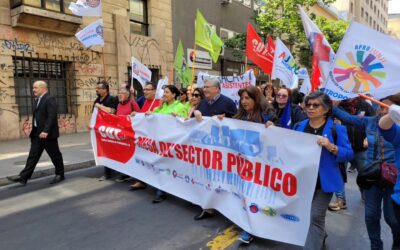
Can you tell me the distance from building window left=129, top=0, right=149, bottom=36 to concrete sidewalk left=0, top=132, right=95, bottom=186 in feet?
21.0

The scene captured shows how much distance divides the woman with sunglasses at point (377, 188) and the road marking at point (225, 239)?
1351 mm

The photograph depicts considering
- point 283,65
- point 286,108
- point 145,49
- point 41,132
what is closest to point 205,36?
point 283,65

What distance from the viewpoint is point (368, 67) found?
2.68m

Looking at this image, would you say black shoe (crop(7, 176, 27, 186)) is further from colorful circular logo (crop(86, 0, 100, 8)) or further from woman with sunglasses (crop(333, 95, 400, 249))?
colorful circular logo (crop(86, 0, 100, 8))

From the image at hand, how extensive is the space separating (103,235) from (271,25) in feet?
58.0

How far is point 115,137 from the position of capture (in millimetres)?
5961

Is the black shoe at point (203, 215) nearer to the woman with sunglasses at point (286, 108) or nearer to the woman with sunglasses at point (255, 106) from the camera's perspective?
the woman with sunglasses at point (255, 106)

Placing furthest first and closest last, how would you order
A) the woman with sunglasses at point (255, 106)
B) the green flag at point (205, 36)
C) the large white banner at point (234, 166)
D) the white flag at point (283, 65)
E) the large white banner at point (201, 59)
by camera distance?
the large white banner at point (201, 59)
the green flag at point (205, 36)
the white flag at point (283, 65)
the woman with sunglasses at point (255, 106)
the large white banner at point (234, 166)

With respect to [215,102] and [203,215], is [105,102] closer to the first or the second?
[215,102]

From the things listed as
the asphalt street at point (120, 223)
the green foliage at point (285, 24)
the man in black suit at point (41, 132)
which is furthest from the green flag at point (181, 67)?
the green foliage at point (285, 24)

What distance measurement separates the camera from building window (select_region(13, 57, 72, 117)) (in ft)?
37.0

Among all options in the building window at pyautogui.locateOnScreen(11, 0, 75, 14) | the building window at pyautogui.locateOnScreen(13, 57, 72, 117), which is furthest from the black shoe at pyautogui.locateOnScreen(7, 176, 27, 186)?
the building window at pyautogui.locateOnScreen(11, 0, 75, 14)

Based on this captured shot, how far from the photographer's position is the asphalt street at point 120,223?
3.69m

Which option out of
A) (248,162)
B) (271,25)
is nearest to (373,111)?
(248,162)
